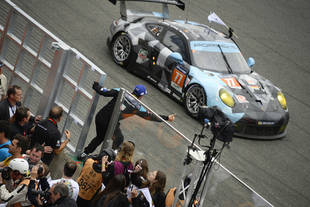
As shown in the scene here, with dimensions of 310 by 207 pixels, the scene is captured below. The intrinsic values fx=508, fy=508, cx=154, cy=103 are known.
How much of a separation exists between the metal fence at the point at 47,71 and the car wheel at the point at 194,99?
11.1 feet

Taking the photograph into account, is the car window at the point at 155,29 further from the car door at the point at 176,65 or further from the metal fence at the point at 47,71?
the metal fence at the point at 47,71

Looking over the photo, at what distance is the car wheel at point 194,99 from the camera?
1056 centimetres

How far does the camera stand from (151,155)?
7.01m

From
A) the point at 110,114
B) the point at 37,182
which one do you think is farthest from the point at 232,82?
the point at 37,182

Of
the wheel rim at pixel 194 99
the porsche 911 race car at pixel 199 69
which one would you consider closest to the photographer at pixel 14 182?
the porsche 911 race car at pixel 199 69

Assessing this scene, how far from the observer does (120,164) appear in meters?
6.50

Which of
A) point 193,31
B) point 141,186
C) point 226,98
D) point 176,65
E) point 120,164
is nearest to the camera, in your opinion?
point 141,186

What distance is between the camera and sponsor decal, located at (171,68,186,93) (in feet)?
35.9

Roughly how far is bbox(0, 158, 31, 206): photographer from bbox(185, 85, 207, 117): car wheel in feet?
17.6

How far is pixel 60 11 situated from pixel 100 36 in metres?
1.55

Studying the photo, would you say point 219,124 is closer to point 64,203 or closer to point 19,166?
point 64,203

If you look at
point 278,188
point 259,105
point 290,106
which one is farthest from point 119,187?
point 290,106

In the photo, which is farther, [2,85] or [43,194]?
[2,85]

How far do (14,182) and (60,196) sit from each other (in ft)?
2.00
